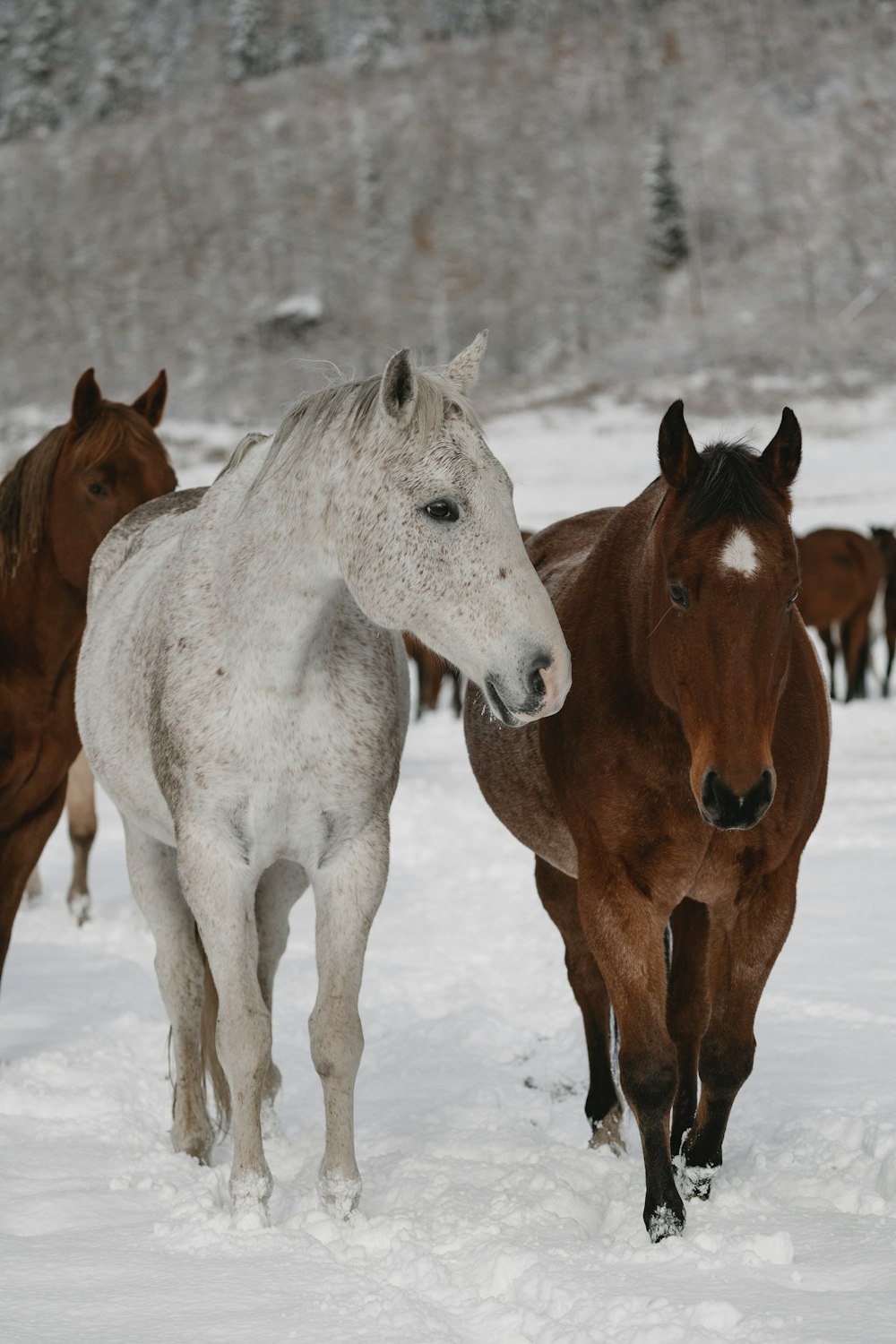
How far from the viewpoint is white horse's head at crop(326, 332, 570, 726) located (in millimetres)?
2652

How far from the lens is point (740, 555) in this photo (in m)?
2.66

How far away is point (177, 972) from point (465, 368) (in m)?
2.00

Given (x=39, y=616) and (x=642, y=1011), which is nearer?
(x=642, y=1011)

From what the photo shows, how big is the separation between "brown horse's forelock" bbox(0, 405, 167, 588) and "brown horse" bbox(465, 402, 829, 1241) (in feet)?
6.66

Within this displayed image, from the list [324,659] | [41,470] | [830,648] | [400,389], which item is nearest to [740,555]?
[400,389]

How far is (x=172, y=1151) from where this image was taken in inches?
141

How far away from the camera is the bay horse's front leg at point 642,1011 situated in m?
2.96

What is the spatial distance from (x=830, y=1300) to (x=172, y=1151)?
195 centimetres

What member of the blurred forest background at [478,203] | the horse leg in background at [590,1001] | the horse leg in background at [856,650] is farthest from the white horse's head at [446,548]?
the blurred forest background at [478,203]

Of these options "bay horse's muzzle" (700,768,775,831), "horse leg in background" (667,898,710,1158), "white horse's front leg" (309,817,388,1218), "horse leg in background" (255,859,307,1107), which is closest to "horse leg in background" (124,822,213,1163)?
"horse leg in background" (255,859,307,1107)

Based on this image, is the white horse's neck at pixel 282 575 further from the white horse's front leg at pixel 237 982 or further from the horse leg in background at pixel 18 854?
the horse leg in background at pixel 18 854

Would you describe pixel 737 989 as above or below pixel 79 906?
above

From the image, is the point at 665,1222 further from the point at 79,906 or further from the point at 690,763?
the point at 79,906

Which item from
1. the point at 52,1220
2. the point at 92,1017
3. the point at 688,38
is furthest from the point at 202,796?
the point at 688,38
